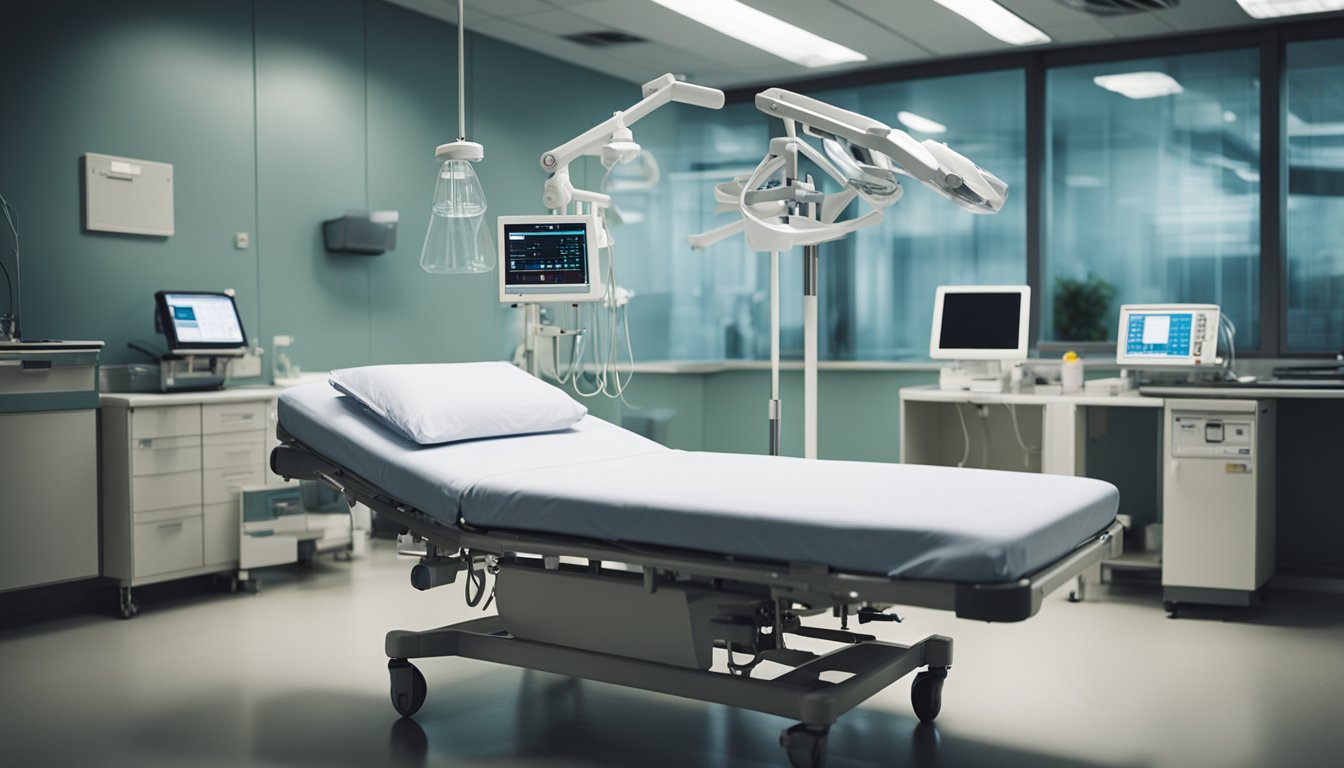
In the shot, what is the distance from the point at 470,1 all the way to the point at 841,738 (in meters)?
3.80

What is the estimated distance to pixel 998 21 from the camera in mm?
5477

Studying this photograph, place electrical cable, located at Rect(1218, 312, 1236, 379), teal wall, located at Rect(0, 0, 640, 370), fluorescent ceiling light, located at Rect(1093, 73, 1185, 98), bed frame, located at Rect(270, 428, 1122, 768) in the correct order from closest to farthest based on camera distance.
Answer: bed frame, located at Rect(270, 428, 1122, 768), teal wall, located at Rect(0, 0, 640, 370), electrical cable, located at Rect(1218, 312, 1236, 379), fluorescent ceiling light, located at Rect(1093, 73, 1185, 98)

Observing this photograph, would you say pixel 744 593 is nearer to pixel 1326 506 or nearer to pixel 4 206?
pixel 4 206

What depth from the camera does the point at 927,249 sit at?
264 inches

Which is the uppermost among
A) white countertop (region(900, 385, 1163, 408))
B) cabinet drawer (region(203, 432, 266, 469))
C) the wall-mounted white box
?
the wall-mounted white box

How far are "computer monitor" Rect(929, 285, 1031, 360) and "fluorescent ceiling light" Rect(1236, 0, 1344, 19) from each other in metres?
1.58

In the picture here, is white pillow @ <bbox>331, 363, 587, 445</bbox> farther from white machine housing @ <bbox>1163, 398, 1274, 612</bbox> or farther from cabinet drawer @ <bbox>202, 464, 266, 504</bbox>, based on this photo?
white machine housing @ <bbox>1163, 398, 1274, 612</bbox>

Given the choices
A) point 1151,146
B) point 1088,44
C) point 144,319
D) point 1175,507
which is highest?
point 1088,44

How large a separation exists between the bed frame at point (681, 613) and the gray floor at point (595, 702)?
20 cm

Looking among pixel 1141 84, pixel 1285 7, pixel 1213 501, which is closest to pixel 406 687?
pixel 1213 501

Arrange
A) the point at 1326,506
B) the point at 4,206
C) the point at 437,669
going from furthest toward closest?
1. the point at 1326,506
2. the point at 4,206
3. the point at 437,669

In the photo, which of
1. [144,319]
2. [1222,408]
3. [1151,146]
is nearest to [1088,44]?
[1151,146]

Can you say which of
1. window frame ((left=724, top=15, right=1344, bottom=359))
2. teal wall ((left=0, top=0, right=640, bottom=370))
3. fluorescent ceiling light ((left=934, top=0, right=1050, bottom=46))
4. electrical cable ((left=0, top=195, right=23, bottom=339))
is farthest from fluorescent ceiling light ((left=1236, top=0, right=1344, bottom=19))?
electrical cable ((left=0, top=195, right=23, bottom=339))

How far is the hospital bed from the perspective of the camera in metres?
2.30
